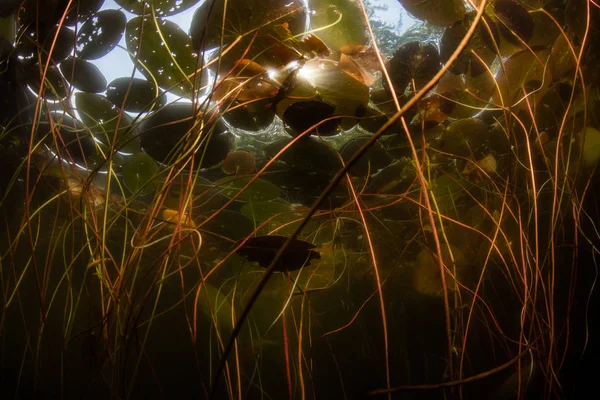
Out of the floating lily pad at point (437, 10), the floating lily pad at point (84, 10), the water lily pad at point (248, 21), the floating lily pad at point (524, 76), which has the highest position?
the floating lily pad at point (84, 10)

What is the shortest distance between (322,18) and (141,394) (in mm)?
2311

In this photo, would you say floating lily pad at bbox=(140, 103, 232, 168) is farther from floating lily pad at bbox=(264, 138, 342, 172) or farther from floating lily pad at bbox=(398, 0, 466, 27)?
floating lily pad at bbox=(398, 0, 466, 27)

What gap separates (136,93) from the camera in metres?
1.06

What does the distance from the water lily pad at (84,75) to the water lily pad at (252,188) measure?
0.47 m

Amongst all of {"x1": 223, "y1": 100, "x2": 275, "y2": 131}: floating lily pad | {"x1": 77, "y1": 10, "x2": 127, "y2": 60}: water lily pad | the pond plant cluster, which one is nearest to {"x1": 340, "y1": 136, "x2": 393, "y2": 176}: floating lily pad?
the pond plant cluster

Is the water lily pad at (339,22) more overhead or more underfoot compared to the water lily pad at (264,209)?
more overhead

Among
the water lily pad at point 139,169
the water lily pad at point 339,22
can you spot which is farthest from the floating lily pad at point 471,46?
the water lily pad at point 139,169

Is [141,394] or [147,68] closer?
[147,68]

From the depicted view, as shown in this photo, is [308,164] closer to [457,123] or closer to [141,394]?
A: [457,123]

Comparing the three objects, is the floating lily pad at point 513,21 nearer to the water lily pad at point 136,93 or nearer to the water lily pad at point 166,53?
the water lily pad at point 166,53

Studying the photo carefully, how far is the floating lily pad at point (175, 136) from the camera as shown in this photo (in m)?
0.98

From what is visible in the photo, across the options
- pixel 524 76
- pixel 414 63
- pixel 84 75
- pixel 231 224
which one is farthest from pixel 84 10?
pixel 524 76

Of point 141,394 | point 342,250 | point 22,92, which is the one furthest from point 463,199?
point 141,394

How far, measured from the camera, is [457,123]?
1128mm
